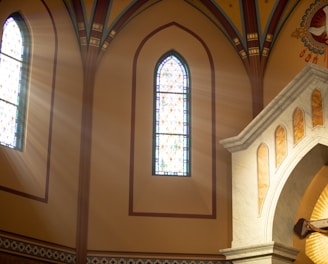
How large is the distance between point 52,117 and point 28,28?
178cm

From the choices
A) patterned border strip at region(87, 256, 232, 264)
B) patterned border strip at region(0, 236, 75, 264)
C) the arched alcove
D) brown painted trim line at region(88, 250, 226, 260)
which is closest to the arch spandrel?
the arched alcove

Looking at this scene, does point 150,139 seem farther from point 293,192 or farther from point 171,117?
point 293,192

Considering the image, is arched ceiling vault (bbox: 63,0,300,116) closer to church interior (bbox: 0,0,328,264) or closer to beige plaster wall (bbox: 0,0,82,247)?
church interior (bbox: 0,0,328,264)

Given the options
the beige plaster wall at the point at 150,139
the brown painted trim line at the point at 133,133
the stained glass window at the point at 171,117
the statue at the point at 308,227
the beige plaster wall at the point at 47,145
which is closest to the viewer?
the beige plaster wall at the point at 47,145

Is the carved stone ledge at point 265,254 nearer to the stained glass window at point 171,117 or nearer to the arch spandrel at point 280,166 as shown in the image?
the arch spandrel at point 280,166

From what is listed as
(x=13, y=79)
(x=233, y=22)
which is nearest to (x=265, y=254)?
(x=233, y=22)

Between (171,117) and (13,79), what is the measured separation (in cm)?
335

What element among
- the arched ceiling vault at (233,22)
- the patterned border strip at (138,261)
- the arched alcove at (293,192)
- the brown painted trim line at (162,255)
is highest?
the arched ceiling vault at (233,22)

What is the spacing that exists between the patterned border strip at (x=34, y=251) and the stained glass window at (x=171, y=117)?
254cm

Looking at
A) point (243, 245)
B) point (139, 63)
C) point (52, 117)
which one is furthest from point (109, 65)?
point (243, 245)

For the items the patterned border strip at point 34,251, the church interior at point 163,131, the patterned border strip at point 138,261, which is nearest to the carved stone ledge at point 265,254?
the church interior at point 163,131

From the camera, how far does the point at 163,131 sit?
53.4ft

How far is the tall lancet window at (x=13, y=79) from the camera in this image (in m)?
14.7

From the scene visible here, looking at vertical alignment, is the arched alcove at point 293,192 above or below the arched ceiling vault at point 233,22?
below
